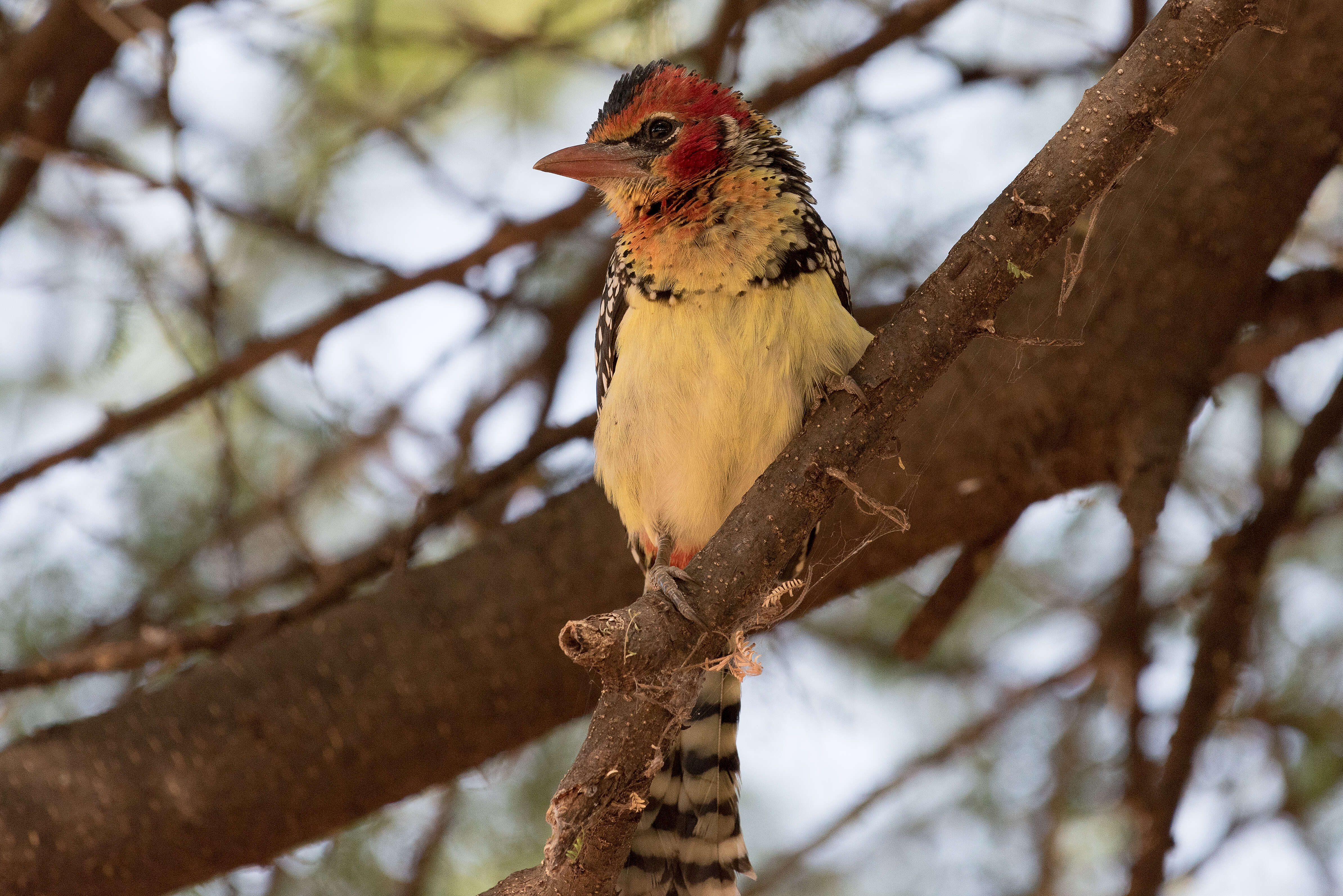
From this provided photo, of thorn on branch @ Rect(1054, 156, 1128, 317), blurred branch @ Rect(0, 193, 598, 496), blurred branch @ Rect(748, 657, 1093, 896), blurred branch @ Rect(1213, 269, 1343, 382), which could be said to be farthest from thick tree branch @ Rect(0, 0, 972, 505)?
blurred branch @ Rect(748, 657, 1093, 896)

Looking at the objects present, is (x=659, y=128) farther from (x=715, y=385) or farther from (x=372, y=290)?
(x=372, y=290)

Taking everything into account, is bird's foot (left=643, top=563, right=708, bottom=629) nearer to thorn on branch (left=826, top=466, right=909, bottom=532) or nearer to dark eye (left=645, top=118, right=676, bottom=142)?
thorn on branch (left=826, top=466, right=909, bottom=532)

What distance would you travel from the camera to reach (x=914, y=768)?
3.69m

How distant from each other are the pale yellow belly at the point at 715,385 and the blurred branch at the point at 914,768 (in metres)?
1.24

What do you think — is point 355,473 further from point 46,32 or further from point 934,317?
point 934,317

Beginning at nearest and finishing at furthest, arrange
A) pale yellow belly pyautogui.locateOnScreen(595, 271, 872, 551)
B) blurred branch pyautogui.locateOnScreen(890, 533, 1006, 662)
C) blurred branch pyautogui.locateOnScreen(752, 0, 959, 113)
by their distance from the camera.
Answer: pale yellow belly pyautogui.locateOnScreen(595, 271, 872, 551), blurred branch pyautogui.locateOnScreen(890, 533, 1006, 662), blurred branch pyautogui.locateOnScreen(752, 0, 959, 113)

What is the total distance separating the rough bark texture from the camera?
296 cm

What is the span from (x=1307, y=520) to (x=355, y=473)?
2.95 metres

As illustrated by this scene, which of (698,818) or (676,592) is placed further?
(698,818)

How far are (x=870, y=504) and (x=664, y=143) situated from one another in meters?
1.19

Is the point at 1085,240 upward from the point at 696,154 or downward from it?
downward

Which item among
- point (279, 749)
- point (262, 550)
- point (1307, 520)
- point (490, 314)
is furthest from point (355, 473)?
point (1307, 520)

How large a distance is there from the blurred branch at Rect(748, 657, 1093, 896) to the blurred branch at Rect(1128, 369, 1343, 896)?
1.93ft

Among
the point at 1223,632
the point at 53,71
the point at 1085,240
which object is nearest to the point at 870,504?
the point at 1085,240
